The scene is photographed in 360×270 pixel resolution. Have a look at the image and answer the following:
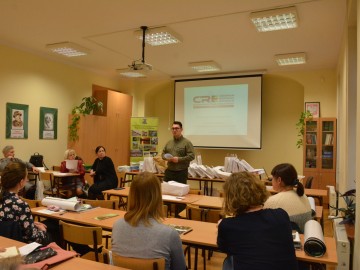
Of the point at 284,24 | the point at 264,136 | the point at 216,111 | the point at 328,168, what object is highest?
the point at 284,24

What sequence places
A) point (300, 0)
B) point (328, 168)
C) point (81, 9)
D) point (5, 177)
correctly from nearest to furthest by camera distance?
point (5, 177), point (300, 0), point (81, 9), point (328, 168)

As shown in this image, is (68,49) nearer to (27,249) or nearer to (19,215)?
(19,215)

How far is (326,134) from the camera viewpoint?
23.5 feet

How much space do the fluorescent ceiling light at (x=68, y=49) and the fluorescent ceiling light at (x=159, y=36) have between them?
1.50 metres

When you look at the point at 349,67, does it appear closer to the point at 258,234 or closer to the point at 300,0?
the point at 300,0

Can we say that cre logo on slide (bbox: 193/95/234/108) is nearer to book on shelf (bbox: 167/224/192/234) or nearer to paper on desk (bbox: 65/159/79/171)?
paper on desk (bbox: 65/159/79/171)

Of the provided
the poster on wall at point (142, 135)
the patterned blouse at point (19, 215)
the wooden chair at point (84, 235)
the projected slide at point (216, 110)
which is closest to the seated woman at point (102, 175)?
the wooden chair at point (84, 235)

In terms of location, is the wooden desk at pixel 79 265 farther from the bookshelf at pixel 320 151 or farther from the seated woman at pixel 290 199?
the bookshelf at pixel 320 151

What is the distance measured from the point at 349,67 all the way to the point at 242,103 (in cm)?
408

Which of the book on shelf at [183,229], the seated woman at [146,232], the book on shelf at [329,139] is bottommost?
the book on shelf at [183,229]

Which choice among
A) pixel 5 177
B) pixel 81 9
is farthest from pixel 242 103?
pixel 5 177

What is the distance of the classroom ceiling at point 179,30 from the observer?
14.5 ft

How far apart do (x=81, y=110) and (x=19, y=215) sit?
220 inches

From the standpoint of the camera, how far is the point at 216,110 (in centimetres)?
861
